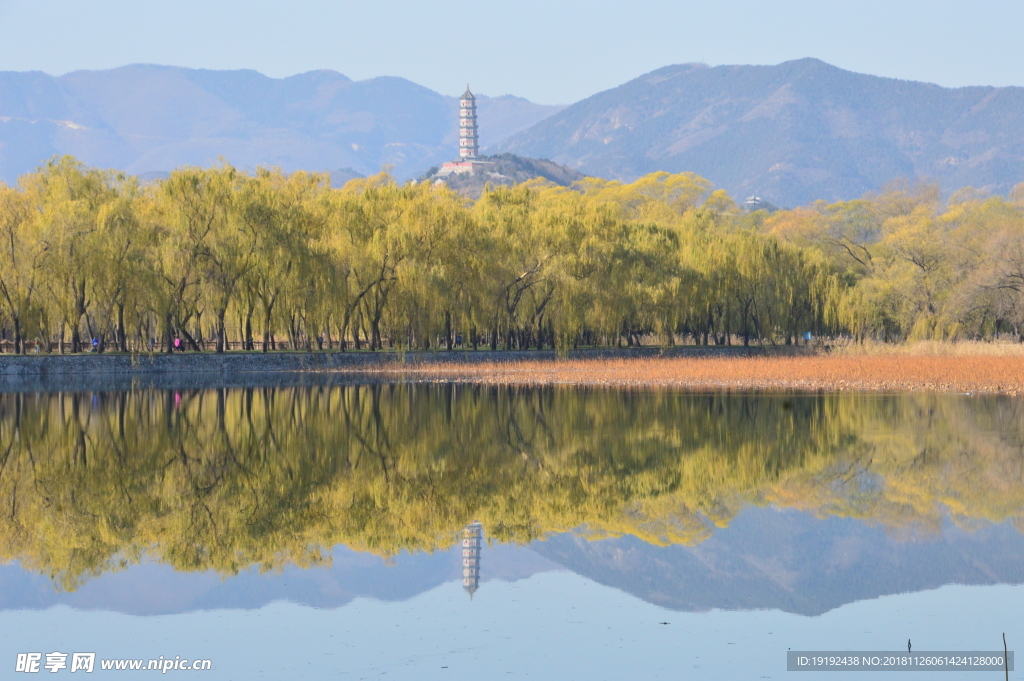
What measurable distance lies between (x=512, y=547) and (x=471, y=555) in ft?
2.13

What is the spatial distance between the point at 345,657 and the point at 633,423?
1563 cm

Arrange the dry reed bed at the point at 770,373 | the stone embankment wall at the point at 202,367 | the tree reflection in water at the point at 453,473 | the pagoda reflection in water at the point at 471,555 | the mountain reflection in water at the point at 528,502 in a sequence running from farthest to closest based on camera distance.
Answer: the stone embankment wall at the point at 202,367
the dry reed bed at the point at 770,373
the tree reflection in water at the point at 453,473
the mountain reflection in water at the point at 528,502
the pagoda reflection in water at the point at 471,555

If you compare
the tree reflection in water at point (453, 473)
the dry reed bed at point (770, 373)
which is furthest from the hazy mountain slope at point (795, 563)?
the dry reed bed at point (770, 373)

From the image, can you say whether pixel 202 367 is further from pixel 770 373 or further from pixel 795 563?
pixel 795 563

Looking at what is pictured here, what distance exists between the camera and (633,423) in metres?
24.3

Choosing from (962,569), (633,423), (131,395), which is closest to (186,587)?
(962,569)

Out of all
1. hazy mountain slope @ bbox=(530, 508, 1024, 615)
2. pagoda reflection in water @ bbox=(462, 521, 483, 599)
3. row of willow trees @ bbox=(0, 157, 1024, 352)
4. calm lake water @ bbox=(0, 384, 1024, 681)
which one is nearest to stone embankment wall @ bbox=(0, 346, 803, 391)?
row of willow trees @ bbox=(0, 157, 1024, 352)

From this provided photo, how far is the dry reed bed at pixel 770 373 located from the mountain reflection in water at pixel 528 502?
7.71 m

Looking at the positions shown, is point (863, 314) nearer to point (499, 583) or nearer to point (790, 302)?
point (790, 302)

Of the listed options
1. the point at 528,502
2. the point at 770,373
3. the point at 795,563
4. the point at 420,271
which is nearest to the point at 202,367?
the point at 420,271

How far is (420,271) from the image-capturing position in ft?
145

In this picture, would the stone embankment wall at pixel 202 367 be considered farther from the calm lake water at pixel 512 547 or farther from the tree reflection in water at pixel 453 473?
the calm lake water at pixel 512 547

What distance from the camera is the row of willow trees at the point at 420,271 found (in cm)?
4062

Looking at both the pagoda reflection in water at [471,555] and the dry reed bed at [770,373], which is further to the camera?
the dry reed bed at [770,373]
